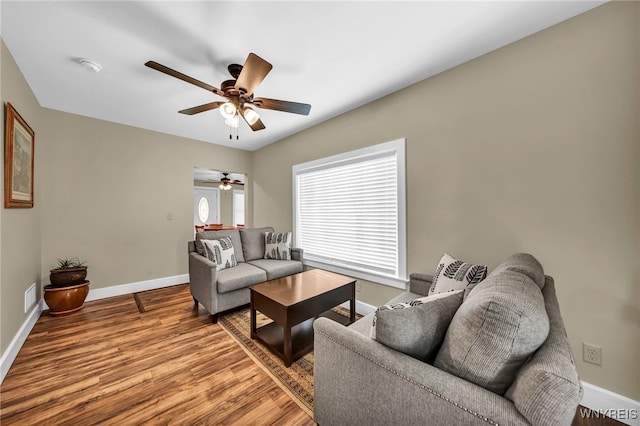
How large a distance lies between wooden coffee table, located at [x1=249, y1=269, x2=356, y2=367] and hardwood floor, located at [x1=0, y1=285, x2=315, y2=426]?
26cm

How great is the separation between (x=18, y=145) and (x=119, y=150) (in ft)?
4.45

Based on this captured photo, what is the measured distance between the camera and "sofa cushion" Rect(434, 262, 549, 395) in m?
0.76

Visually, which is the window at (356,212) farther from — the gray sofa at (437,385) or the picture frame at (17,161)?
the picture frame at (17,161)

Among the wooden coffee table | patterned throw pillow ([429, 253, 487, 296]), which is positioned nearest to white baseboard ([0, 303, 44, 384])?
the wooden coffee table

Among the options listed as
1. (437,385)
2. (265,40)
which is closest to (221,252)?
(265,40)

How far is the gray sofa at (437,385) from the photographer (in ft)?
2.12

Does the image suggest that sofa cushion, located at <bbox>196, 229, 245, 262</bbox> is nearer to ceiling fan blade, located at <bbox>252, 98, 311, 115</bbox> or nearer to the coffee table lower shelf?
the coffee table lower shelf

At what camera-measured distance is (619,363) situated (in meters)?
1.50

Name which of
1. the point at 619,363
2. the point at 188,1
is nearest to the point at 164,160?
the point at 188,1

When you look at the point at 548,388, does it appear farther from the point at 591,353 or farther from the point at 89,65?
the point at 89,65

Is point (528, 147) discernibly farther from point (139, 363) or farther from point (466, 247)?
point (139, 363)

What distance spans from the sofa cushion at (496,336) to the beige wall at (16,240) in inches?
121

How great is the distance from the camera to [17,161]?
7.03 feet

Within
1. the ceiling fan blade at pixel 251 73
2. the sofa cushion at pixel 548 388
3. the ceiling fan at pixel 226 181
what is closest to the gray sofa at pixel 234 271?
the ceiling fan blade at pixel 251 73
